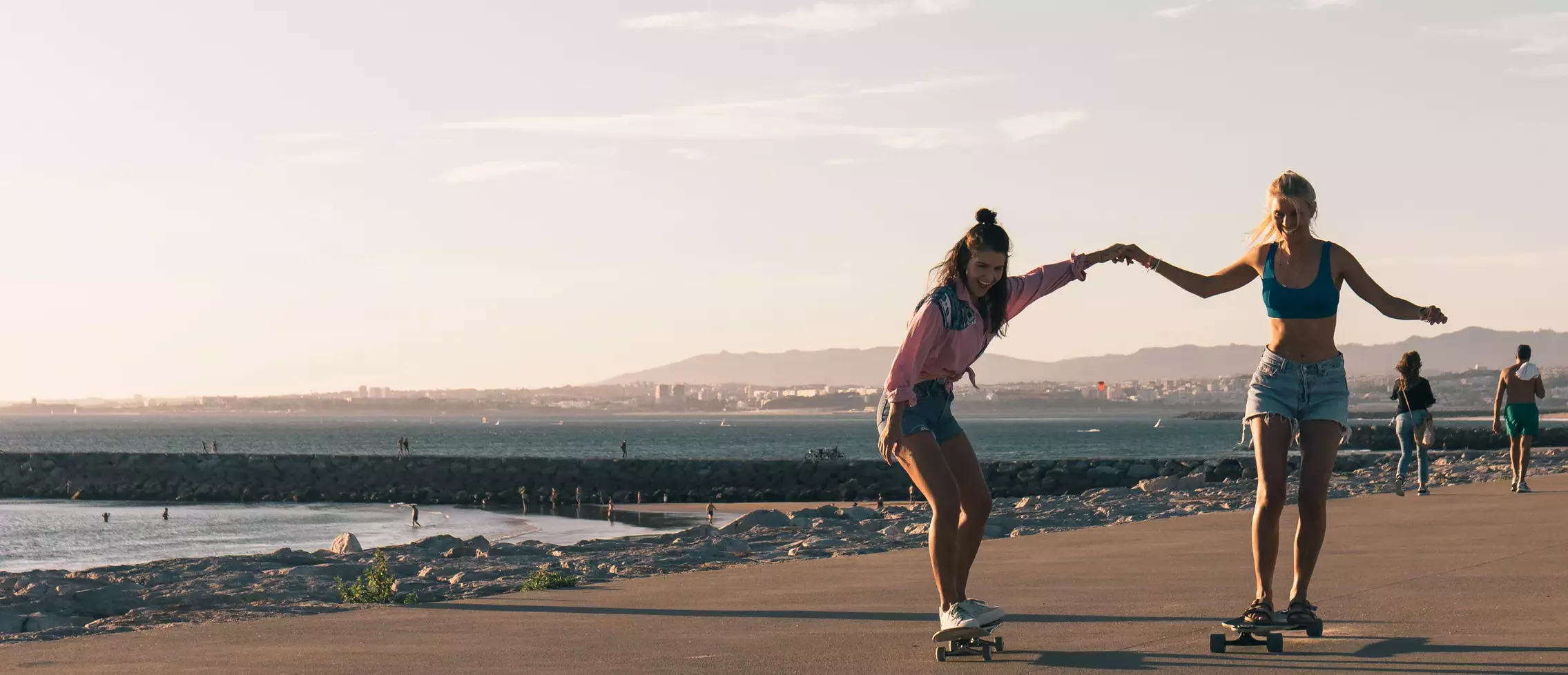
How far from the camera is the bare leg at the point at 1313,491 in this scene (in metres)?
5.56

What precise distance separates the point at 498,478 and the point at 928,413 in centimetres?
5326

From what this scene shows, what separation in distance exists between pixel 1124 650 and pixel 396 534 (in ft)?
103

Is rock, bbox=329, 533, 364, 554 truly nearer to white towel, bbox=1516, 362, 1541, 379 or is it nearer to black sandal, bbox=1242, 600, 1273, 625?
white towel, bbox=1516, 362, 1541, 379

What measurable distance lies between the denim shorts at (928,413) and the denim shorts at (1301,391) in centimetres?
108

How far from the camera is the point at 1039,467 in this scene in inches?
1976

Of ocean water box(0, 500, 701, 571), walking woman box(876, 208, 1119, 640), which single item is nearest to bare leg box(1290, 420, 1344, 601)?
walking woman box(876, 208, 1119, 640)

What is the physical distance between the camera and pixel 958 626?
5234mm

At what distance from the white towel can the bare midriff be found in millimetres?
10420

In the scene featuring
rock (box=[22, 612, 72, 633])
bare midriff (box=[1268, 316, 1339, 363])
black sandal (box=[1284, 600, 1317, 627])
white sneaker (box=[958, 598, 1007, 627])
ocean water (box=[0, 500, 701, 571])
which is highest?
bare midriff (box=[1268, 316, 1339, 363])

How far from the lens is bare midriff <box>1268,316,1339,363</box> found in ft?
18.2

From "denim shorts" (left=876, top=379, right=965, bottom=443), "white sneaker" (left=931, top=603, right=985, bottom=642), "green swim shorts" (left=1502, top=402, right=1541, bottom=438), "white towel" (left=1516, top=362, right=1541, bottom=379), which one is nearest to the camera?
"white sneaker" (left=931, top=603, right=985, bottom=642)

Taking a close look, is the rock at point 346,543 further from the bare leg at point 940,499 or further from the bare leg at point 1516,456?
the bare leg at point 940,499

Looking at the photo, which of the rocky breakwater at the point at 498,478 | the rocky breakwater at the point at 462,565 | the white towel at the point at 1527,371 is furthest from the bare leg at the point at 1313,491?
the rocky breakwater at the point at 498,478

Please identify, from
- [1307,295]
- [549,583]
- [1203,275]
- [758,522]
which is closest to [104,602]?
[549,583]
